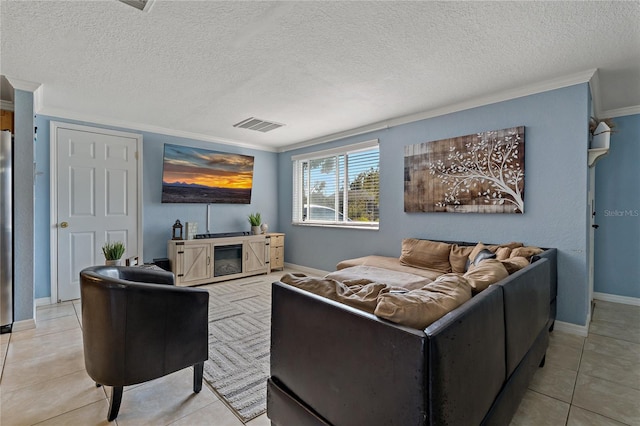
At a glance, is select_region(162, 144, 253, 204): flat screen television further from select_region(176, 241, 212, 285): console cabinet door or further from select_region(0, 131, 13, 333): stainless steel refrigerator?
select_region(0, 131, 13, 333): stainless steel refrigerator

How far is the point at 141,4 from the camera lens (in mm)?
1849

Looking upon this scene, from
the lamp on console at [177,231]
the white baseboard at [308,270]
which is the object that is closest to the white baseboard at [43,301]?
the lamp on console at [177,231]

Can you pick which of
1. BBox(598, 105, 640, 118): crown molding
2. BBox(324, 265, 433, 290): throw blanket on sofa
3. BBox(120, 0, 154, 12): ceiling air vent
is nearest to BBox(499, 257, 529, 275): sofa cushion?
BBox(324, 265, 433, 290): throw blanket on sofa

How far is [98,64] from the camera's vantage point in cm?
260

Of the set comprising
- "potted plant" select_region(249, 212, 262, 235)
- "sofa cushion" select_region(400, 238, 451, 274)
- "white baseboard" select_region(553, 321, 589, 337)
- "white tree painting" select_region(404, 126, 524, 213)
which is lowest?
"white baseboard" select_region(553, 321, 589, 337)

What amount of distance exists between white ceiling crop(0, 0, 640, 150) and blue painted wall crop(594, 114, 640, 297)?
17.0 inches

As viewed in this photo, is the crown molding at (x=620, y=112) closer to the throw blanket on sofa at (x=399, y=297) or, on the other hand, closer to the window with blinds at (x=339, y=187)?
the window with blinds at (x=339, y=187)

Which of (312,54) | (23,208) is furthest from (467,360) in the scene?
(23,208)

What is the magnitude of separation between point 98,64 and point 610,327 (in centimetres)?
549

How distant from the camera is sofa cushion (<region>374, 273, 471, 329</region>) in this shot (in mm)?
1036

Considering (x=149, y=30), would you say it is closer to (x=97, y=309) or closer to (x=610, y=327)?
(x=97, y=309)

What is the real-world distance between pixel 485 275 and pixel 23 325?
417 centimetres

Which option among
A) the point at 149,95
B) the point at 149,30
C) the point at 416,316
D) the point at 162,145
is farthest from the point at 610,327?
the point at 162,145

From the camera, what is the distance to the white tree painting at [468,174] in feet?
10.3
